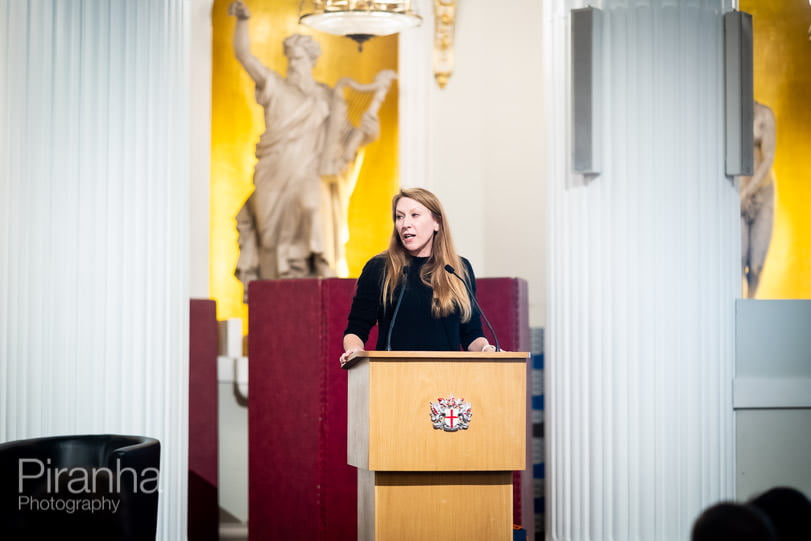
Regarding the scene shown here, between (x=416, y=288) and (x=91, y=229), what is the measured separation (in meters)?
1.52

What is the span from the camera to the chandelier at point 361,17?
6539mm

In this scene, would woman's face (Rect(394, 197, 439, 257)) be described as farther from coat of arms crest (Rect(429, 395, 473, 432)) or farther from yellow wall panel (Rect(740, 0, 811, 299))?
yellow wall panel (Rect(740, 0, 811, 299))

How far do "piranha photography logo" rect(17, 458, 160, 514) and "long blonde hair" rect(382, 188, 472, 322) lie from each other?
3.35 ft

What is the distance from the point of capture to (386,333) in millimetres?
3637

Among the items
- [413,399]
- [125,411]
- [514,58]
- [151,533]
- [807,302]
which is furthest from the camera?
[514,58]

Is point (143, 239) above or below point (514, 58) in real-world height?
below

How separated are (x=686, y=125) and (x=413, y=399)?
2.06 metres

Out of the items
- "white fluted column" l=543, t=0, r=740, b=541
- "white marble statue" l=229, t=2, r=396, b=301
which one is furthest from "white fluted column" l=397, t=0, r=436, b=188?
"white fluted column" l=543, t=0, r=740, b=541

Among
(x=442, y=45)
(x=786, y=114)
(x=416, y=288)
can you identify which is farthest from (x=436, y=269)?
(x=442, y=45)

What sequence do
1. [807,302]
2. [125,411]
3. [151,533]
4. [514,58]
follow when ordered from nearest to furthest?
[151,533], [125,411], [807,302], [514,58]

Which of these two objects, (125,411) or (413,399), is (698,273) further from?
(125,411)

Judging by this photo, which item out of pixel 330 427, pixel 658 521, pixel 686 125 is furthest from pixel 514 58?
pixel 658 521

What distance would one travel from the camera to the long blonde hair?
11.7 ft

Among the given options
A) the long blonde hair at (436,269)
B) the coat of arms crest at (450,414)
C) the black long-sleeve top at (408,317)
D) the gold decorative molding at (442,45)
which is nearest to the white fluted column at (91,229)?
the black long-sleeve top at (408,317)
